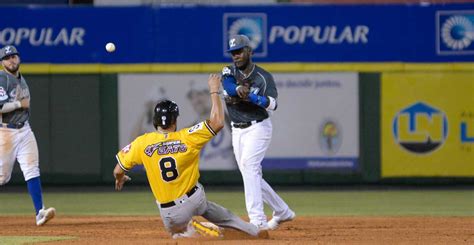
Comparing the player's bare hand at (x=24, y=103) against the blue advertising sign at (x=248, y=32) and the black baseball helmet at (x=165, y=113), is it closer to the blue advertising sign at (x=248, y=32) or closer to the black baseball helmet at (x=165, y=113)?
the black baseball helmet at (x=165, y=113)

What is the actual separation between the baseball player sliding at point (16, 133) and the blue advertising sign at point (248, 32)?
164 inches

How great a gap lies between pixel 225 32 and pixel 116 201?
2691mm

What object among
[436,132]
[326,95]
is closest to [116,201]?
[326,95]

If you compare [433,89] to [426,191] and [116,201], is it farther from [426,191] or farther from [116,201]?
[116,201]

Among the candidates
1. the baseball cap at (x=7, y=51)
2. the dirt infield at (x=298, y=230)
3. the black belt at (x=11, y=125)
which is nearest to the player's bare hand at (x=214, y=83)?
the dirt infield at (x=298, y=230)

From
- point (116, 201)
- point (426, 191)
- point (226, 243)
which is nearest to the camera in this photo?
point (226, 243)

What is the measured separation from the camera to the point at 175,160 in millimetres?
7664

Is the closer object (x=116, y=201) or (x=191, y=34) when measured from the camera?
(x=116, y=201)

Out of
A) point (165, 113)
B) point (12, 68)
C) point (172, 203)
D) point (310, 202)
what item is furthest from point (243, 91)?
point (310, 202)

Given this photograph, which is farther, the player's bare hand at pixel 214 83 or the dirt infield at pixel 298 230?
the dirt infield at pixel 298 230

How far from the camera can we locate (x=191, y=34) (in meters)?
14.3

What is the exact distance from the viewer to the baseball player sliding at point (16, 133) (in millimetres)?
10000

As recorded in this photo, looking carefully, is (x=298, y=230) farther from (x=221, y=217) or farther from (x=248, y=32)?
(x=248, y=32)

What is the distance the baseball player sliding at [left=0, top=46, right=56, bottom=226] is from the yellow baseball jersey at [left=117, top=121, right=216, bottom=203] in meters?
2.49
